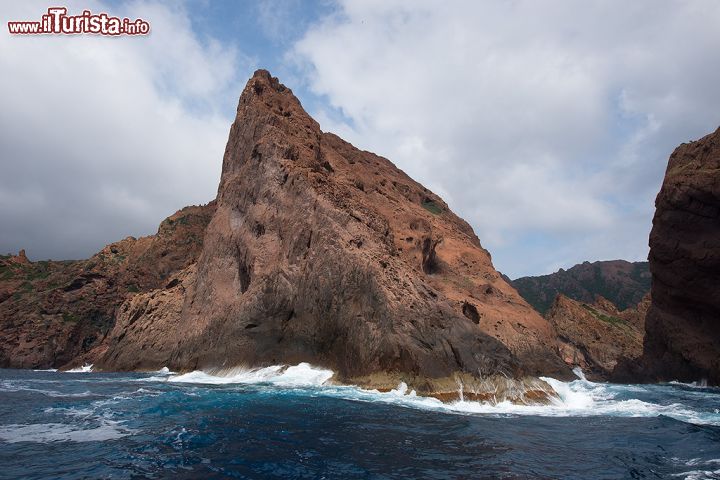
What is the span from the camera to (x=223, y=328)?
115 feet

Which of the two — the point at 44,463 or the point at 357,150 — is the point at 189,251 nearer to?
the point at 357,150

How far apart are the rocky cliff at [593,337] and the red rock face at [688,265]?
19.9 meters

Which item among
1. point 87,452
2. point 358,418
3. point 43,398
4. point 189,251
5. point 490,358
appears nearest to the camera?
point 87,452

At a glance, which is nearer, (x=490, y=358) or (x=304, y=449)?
(x=304, y=449)

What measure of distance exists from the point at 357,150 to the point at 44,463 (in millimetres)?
72157

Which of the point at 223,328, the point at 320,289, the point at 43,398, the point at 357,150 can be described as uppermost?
the point at 357,150

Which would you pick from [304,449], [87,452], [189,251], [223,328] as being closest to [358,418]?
[304,449]

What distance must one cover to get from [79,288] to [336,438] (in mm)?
73799

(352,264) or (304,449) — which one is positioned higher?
(352,264)

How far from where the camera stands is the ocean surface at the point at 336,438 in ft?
30.8

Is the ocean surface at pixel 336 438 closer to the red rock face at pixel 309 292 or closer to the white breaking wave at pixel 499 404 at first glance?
the white breaking wave at pixel 499 404

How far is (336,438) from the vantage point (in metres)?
12.0

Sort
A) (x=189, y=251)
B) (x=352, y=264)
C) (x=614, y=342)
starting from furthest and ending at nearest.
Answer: (x=189, y=251)
(x=614, y=342)
(x=352, y=264)

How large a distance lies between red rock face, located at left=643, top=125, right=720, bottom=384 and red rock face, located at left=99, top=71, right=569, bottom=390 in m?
11.7
